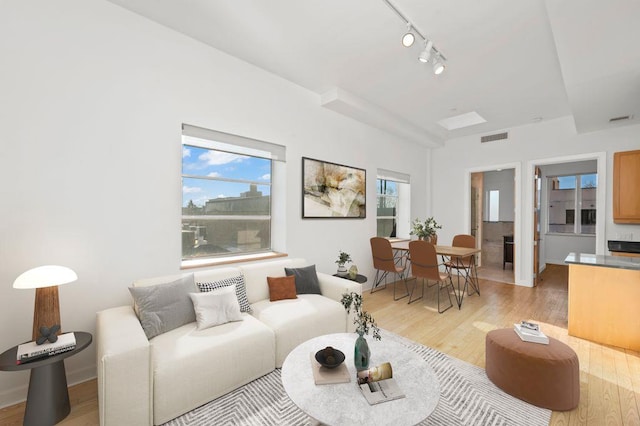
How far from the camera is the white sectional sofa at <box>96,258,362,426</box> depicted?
1.57 metres

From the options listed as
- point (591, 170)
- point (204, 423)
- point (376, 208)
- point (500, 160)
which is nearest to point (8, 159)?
point (204, 423)

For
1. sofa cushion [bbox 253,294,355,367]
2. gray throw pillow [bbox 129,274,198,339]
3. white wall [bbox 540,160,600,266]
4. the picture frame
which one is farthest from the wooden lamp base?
white wall [bbox 540,160,600,266]

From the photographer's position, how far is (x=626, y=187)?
13.4 feet

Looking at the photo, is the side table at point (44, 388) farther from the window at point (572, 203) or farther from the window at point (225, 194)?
the window at point (572, 203)

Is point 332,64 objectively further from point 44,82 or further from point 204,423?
point 204,423

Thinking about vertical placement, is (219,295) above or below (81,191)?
below

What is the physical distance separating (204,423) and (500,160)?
6278 mm

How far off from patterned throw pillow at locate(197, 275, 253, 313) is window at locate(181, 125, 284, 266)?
572 mm

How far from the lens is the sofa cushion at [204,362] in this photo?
1.73 metres

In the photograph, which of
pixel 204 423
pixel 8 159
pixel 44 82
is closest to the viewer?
pixel 204 423

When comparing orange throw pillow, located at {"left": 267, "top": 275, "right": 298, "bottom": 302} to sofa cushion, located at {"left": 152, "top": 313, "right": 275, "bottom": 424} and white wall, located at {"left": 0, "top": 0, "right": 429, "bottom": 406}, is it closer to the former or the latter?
sofa cushion, located at {"left": 152, "top": 313, "right": 275, "bottom": 424}

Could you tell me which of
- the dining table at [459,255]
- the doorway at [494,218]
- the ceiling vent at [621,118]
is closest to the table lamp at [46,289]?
the dining table at [459,255]

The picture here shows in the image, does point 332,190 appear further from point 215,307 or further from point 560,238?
point 560,238

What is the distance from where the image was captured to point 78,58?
7.13ft
